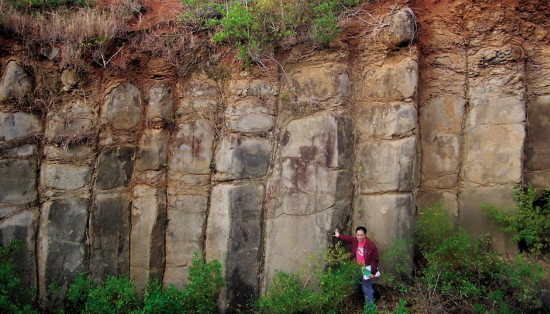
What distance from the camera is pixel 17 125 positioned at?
6223mm

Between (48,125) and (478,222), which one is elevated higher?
(48,125)

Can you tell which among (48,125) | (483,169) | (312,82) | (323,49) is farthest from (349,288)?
(48,125)

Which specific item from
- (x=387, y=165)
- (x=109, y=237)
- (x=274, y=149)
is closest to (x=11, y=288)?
(x=109, y=237)

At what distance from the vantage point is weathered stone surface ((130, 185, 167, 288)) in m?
6.14

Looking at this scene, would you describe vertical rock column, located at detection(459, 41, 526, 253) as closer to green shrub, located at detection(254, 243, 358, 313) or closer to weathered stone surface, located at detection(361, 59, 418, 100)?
weathered stone surface, located at detection(361, 59, 418, 100)

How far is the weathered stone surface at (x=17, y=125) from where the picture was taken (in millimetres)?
6148

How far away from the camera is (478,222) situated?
18.3ft

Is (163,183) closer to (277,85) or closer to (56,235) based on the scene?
(56,235)

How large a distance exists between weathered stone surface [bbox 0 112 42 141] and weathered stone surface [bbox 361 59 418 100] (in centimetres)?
495

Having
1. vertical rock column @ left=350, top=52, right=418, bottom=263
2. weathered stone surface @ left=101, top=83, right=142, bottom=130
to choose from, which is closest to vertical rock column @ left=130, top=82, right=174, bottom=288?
weathered stone surface @ left=101, top=83, right=142, bottom=130

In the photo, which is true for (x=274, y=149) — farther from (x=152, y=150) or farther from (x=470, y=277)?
(x=470, y=277)

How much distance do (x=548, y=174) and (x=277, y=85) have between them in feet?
12.8

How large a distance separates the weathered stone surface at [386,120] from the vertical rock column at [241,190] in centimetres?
133

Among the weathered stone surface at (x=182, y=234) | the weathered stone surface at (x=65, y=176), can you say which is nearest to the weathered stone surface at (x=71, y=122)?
the weathered stone surface at (x=65, y=176)
